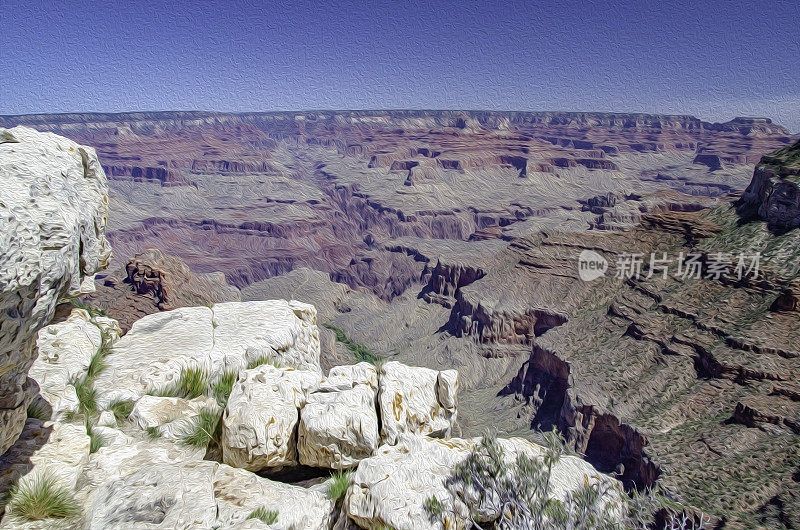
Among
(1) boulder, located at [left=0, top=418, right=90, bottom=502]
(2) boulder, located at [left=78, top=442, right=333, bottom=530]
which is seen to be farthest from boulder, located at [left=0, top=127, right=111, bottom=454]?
(2) boulder, located at [left=78, top=442, right=333, bottom=530]

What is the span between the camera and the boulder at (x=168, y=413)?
6.27 meters

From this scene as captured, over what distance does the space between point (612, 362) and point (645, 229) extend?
2897 cm

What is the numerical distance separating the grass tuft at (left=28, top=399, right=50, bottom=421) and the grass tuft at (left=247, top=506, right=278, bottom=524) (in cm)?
344

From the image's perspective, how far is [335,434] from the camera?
19.9 feet

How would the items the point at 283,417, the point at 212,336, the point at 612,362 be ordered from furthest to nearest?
1. the point at 612,362
2. the point at 212,336
3. the point at 283,417

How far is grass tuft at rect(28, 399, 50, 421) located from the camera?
19.1 feet

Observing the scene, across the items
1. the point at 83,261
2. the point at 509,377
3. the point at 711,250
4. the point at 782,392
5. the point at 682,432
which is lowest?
the point at 509,377

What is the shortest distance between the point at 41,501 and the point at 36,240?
284 centimetres

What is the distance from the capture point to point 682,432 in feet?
106

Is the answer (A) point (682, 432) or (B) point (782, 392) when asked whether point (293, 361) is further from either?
(B) point (782, 392)

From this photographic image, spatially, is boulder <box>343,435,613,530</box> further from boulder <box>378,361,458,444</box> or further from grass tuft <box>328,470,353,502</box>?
boulder <box>378,361,458,444</box>

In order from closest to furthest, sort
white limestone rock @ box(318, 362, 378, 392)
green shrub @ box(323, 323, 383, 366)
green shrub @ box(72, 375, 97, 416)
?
green shrub @ box(72, 375, 97, 416) < white limestone rock @ box(318, 362, 378, 392) < green shrub @ box(323, 323, 383, 366)

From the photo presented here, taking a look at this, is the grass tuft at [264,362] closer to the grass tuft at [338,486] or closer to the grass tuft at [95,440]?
the grass tuft at [95,440]

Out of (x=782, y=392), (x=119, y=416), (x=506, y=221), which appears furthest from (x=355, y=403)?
(x=506, y=221)
